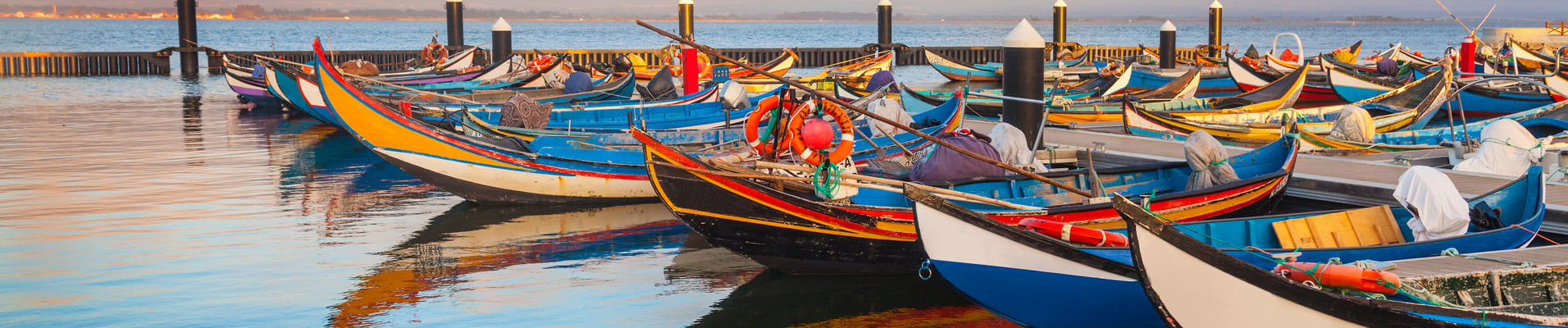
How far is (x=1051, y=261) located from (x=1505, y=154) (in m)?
6.62

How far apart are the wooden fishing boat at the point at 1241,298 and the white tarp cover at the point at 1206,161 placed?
4212mm

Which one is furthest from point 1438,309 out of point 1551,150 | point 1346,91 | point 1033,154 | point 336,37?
point 336,37

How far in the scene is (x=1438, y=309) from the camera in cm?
548

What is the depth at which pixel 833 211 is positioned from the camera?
28.5 ft

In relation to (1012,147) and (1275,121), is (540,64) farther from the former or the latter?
(1012,147)

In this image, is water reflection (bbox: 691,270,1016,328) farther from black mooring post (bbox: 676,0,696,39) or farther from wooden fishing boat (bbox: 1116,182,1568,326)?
black mooring post (bbox: 676,0,696,39)

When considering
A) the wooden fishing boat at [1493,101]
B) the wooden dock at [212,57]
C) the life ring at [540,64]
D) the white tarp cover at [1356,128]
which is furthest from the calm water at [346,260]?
the wooden dock at [212,57]

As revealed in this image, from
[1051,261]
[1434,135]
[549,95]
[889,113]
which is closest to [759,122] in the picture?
[889,113]

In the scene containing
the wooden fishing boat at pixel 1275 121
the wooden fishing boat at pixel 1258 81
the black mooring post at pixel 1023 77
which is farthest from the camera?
the wooden fishing boat at pixel 1258 81

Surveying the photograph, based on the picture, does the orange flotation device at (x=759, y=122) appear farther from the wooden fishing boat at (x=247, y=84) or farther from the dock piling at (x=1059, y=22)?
the dock piling at (x=1059, y=22)

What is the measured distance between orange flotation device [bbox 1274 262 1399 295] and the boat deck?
0.97ft

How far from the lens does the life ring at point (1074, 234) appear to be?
679 centimetres

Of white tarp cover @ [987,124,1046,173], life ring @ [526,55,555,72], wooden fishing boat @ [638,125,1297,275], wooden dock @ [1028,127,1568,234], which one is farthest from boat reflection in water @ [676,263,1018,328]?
life ring @ [526,55,555,72]

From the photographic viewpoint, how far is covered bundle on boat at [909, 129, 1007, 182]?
10.0 metres
